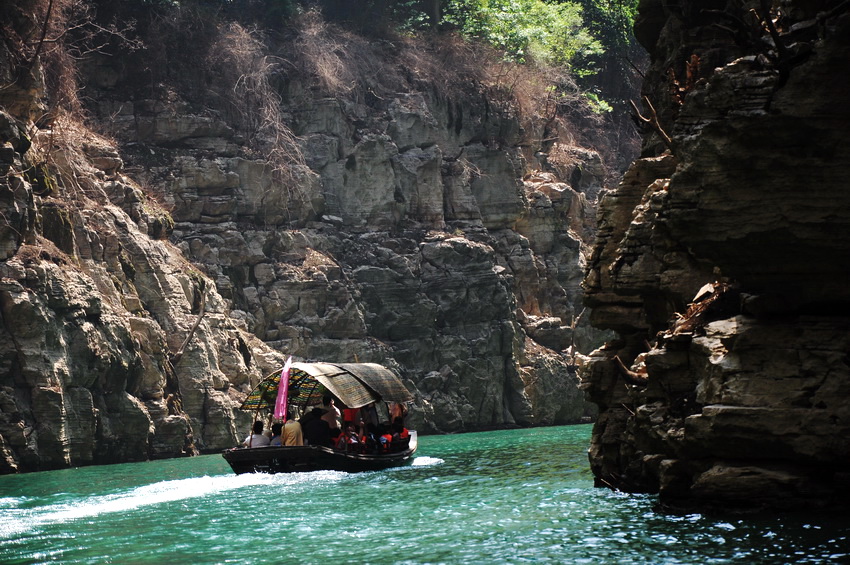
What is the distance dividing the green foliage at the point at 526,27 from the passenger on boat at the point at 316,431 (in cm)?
3101

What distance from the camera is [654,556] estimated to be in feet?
36.6

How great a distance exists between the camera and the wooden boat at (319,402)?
22953 mm

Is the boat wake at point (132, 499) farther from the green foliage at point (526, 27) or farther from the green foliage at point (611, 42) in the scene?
the green foliage at point (611, 42)

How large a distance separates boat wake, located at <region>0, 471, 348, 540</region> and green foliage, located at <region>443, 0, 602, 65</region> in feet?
108

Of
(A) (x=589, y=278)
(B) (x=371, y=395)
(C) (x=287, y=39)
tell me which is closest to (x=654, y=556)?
(A) (x=589, y=278)

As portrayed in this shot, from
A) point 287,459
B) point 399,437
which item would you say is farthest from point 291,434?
point 399,437

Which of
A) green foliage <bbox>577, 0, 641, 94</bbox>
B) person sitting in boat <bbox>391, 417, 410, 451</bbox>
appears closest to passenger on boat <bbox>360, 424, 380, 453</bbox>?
person sitting in boat <bbox>391, 417, 410, 451</bbox>

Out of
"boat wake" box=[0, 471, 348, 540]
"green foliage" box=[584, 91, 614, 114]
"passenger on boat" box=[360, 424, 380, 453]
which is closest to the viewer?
"boat wake" box=[0, 471, 348, 540]

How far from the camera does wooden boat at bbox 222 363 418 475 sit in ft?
75.3

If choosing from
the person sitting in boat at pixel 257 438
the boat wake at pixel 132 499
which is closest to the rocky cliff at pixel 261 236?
the person sitting in boat at pixel 257 438

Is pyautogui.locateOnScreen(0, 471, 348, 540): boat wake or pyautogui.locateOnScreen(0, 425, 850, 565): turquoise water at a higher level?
pyautogui.locateOnScreen(0, 471, 348, 540): boat wake

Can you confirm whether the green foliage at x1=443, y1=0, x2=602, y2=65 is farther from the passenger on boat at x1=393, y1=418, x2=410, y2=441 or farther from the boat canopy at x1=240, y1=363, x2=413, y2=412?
the passenger on boat at x1=393, y1=418, x2=410, y2=441

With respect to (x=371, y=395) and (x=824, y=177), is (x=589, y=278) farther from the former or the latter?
(x=371, y=395)

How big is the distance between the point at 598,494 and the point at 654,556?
18.0 ft
